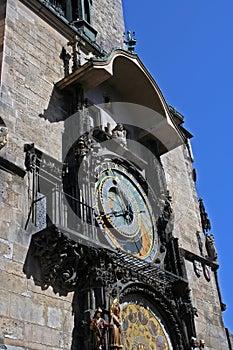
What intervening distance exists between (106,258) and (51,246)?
730 mm

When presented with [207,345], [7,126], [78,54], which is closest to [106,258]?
[7,126]

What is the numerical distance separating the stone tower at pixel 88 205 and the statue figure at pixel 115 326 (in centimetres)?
1

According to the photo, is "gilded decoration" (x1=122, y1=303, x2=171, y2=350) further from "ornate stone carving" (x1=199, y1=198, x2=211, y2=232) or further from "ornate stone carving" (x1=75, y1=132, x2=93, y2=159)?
"ornate stone carving" (x1=199, y1=198, x2=211, y2=232)

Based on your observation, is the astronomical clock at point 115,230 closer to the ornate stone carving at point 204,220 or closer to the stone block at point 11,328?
the stone block at point 11,328

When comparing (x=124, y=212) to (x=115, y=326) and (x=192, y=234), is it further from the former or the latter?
(x=192, y=234)

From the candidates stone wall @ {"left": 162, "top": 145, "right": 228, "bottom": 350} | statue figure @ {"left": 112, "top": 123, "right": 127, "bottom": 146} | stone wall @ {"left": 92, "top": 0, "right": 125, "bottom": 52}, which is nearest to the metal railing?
statue figure @ {"left": 112, "top": 123, "right": 127, "bottom": 146}

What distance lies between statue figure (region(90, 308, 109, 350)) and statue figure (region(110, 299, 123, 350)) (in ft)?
0.29

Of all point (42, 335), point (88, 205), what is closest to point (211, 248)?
point (88, 205)

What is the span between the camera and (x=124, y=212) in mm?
7262

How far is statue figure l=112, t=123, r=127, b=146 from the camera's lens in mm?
7996

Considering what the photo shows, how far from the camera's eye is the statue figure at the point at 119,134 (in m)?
8.00

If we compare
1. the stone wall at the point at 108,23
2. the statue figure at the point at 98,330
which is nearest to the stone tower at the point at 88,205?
the statue figure at the point at 98,330

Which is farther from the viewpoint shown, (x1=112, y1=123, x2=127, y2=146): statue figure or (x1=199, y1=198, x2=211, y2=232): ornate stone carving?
(x1=199, y1=198, x2=211, y2=232): ornate stone carving

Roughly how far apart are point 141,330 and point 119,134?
300 cm
